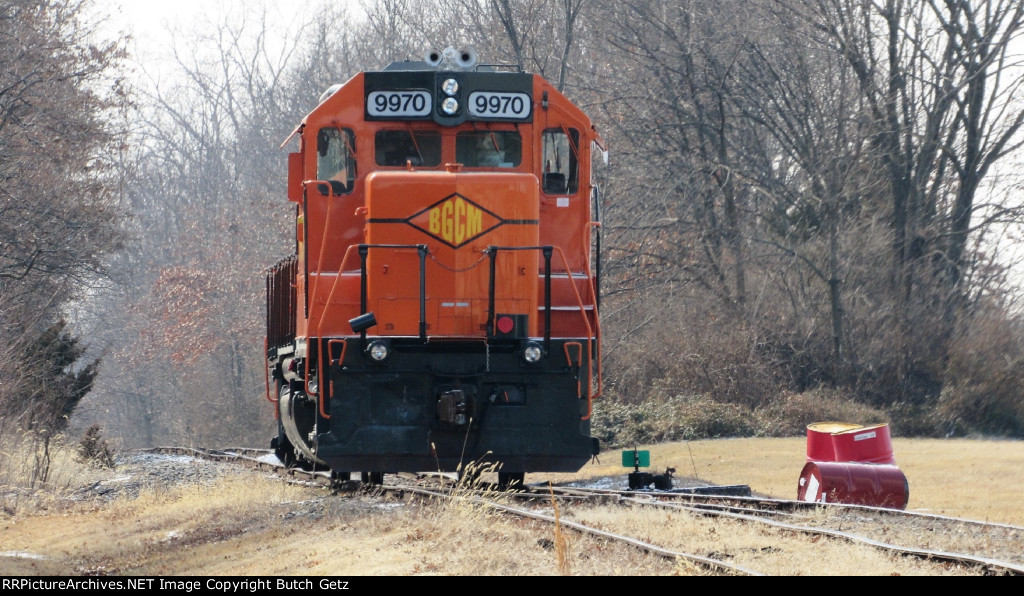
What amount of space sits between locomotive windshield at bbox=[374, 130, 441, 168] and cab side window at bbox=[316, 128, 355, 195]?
0.24 m

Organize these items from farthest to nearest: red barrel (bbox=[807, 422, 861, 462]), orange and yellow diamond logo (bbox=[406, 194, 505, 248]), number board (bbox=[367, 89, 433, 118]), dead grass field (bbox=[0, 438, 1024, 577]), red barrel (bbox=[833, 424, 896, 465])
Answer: red barrel (bbox=[807, 422, 861, 462]) → red barrel (bbox=[833, 424, 896, 465]) → number board (bbox=[367, 89, 433, 118]) → orange and yellow diamond logo (bbox=[406, 194, 505, 248]) → dead grass field (bbox=[0, 438, 1024, 577])

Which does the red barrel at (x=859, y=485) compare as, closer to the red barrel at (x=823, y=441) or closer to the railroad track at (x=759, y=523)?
the railroad track at (x=759, y=523)

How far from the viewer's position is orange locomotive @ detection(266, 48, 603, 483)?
8984mm

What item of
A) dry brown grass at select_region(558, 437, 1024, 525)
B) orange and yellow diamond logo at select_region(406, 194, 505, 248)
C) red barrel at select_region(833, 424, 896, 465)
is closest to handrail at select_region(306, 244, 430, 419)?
orange and yellow diamond logo at select_region(406, 194, 505, 248)

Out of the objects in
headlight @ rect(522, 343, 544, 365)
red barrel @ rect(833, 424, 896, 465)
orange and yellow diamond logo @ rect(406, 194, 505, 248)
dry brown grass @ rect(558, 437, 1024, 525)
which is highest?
orange and yellow diamond logo @ rect(406, 194, 505, 248)

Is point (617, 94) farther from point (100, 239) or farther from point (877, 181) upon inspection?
point (100, 239)

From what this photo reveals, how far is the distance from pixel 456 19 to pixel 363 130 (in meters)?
22.2

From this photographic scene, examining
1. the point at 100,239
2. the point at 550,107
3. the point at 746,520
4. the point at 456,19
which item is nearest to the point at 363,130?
the point at 550,107

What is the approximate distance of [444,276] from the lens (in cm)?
956

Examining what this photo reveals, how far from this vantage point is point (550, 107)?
1022 cm

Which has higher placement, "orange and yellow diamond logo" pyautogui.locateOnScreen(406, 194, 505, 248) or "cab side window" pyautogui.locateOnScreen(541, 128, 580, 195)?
"cab side window" pyautogui.locateOnScreen(541, 128, 580, 195)

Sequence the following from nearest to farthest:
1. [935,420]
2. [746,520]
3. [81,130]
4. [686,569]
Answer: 1. [686,569]
2. [746,520]
3. [81,130]
4. [935,420]

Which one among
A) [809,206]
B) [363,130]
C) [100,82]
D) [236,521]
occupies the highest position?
[100,82]

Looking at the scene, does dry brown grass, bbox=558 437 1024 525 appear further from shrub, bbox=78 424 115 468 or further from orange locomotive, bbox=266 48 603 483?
shrub, bbox=78 424 115 468
